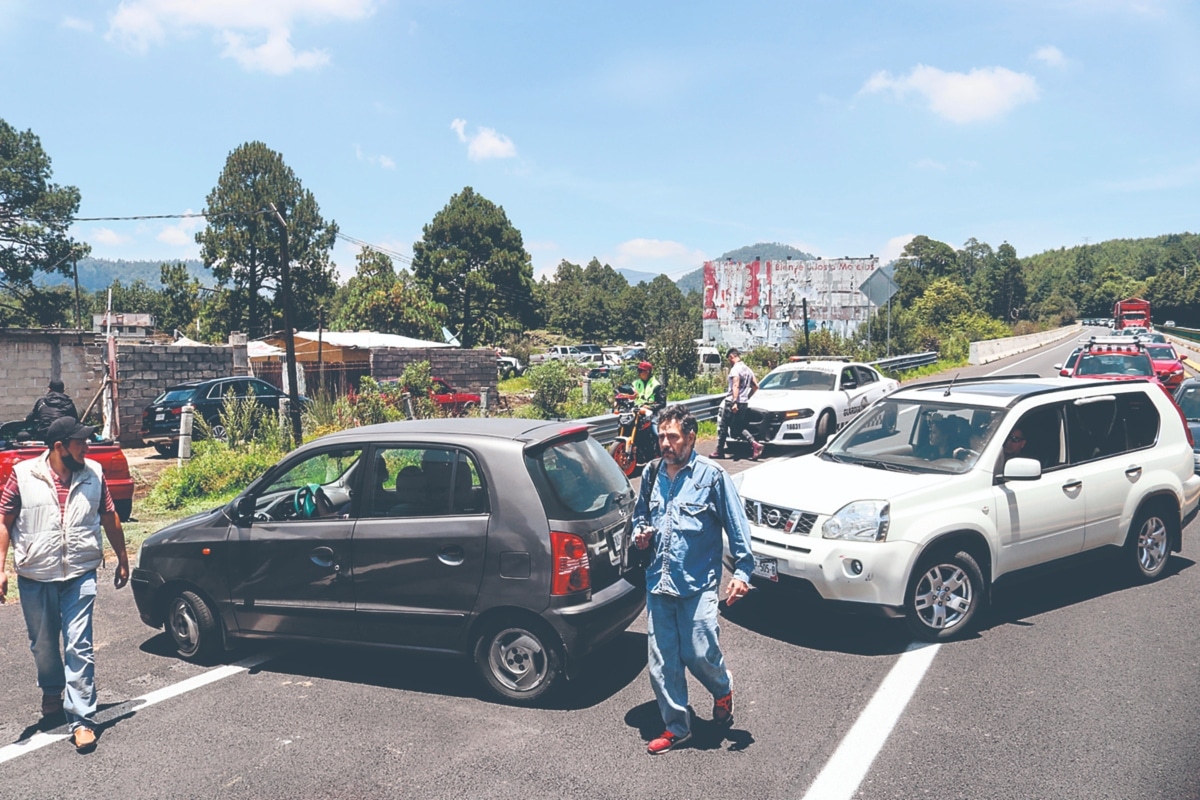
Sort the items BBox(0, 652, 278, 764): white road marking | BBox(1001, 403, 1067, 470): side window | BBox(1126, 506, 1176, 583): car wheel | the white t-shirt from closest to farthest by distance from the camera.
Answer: BBox(0, 652, 278, 764): white road marking → BBox(1001, 403, 1067, 470): side window → BBox(1126, 506, 1176, 583): car wheel → the white t-shirt

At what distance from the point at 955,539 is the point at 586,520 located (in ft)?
9.01

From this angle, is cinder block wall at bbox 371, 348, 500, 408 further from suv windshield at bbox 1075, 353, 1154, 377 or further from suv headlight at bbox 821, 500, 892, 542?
suv headlight at bbox 821, 500, 892, 542

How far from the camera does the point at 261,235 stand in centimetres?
5338

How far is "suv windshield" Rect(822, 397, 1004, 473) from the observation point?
261 inches

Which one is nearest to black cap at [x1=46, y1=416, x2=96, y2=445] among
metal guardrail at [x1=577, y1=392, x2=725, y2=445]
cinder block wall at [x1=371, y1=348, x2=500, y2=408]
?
metal guardrail at [x1=577, y1=392, x2=725, y2=445]

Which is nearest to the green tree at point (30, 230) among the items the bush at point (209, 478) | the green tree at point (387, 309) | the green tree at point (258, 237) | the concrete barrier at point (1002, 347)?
the green tree at point (258, 237)

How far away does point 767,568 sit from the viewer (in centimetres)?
611

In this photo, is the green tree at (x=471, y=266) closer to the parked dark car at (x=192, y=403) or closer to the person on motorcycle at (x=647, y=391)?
the parked dark car at (x=192, y=403)

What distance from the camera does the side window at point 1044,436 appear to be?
6746mm

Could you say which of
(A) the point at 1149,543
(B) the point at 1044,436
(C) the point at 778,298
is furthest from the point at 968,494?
(C) the point at 778,298

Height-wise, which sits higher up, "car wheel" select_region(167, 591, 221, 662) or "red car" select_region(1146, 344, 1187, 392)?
"red car" select_region(1146, 344, 1187, 392)

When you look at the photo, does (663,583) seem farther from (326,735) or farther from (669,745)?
(326,735)

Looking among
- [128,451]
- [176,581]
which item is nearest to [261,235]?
[128,451]

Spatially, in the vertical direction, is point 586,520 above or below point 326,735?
above
